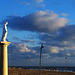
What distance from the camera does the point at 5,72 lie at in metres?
13.0

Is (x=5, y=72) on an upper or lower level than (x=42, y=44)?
lower

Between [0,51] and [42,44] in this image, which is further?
[42,44]

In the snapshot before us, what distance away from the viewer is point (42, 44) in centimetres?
2534

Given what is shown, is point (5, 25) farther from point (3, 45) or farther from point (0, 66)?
point (0, 66)

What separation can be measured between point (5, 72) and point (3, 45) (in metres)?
2.08

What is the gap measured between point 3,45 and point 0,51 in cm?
55

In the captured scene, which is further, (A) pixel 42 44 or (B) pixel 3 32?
(A) pixel 42 44

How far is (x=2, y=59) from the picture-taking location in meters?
13.0

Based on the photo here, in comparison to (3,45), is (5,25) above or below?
above

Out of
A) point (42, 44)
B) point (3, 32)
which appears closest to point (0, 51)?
point (3, 32)

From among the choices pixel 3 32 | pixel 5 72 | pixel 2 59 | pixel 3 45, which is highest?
pixel 3 32

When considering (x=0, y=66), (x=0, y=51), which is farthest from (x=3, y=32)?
(x=0, y=66)

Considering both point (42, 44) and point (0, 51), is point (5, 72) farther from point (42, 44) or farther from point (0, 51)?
point (42, 44)

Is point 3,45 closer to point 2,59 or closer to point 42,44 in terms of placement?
point 2,59
